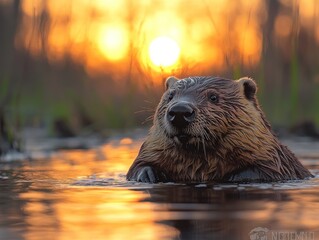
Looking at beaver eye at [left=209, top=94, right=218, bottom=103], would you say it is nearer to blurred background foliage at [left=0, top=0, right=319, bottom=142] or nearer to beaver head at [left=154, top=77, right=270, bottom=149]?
beaver head at [left=154, top=77, right=270, bottom=149]

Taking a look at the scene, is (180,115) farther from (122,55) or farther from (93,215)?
(122,55)

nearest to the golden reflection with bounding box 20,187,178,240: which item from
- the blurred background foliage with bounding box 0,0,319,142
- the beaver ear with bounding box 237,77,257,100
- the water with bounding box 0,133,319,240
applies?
the water with bounding box 0,133,319,240

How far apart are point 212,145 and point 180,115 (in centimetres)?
41

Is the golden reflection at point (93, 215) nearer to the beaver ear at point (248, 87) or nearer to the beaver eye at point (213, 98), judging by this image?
the beaver eye at point (213, 98)

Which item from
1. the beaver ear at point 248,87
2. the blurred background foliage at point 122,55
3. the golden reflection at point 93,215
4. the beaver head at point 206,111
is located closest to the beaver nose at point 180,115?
the beaver head at point 206,111

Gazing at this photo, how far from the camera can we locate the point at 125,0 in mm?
12102

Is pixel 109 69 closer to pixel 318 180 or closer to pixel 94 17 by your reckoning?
pixel 94 17

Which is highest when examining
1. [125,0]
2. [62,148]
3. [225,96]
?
[125,0]

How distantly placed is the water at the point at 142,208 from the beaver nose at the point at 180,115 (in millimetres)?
371

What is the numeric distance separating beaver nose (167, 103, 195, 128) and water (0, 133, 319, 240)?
1.22 ft

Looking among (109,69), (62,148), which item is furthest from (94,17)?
(62,148)

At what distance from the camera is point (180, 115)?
5.14 meters

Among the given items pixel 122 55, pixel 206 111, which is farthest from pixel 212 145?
pixel 122 55

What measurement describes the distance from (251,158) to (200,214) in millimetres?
1661
